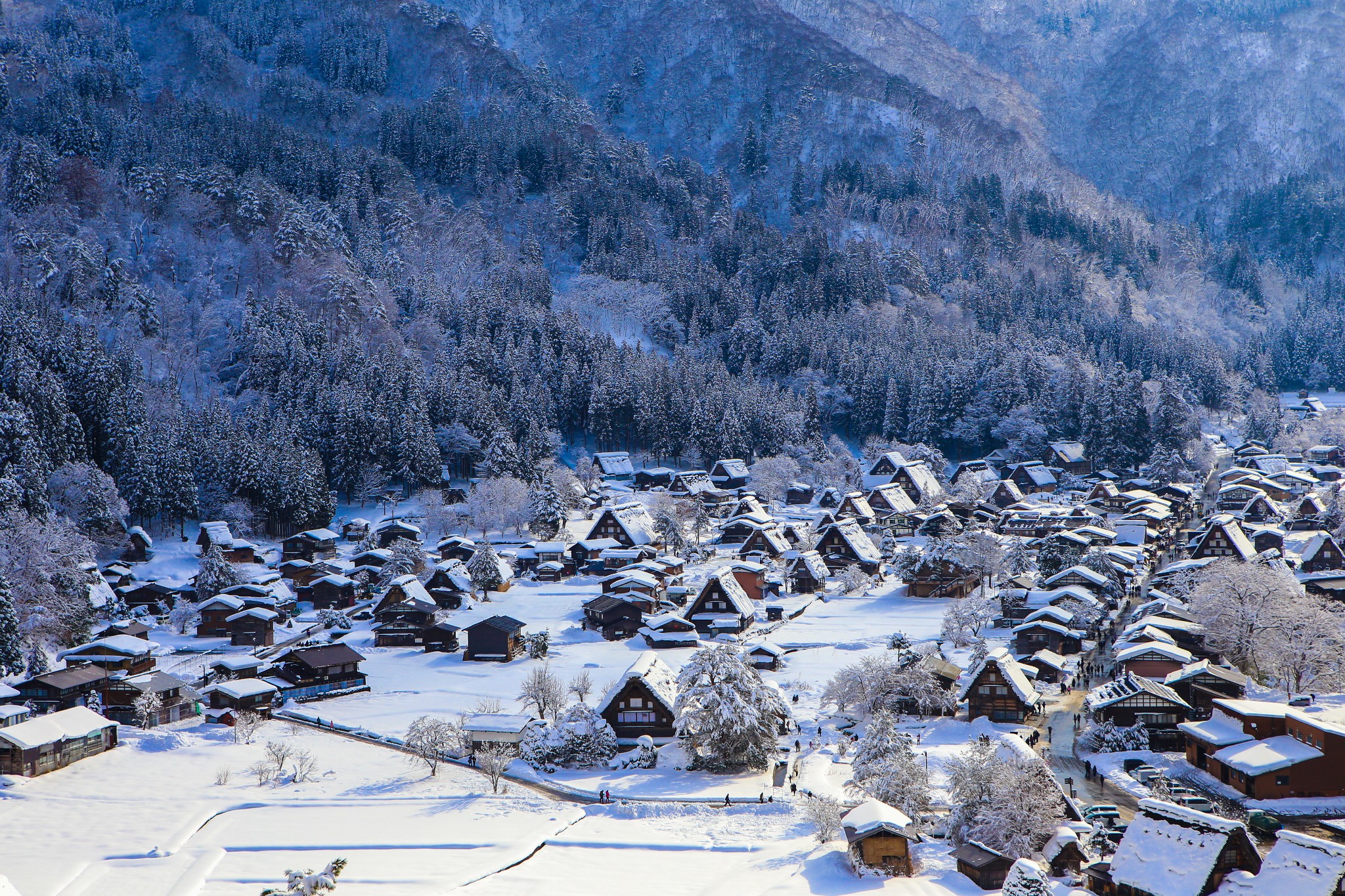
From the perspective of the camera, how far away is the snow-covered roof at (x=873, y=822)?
27375 millimetres

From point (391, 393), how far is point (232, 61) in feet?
451

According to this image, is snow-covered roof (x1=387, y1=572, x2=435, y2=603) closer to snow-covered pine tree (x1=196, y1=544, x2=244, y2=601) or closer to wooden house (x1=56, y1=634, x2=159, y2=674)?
snow-covered pine tree (x1=196, y1=544, x2=244, y2=601)

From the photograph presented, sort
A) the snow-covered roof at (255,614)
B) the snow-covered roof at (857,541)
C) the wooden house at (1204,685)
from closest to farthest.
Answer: the wooden house at (1204,685)
the snow-covered roof at (255,614)
the snow-covered roof at (857,541)

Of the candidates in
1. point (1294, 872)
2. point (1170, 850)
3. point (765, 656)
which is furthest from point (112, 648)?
point (1294, 872)

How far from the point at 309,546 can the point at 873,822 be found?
52.6 meters

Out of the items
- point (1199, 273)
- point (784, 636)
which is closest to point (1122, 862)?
point (784, 636)

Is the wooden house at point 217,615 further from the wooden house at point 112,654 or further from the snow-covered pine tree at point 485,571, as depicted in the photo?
the snow-covered pine tree at point 485,571

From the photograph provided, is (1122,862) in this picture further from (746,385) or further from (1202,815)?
(746,385)

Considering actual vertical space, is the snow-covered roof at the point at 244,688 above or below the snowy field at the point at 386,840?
above

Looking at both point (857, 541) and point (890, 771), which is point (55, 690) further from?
point (857, 541)

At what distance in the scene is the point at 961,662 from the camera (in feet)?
150

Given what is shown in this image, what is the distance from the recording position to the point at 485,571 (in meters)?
62.6

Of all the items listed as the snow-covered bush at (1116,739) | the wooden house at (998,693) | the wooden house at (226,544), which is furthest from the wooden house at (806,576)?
the wooden house at (226,544)

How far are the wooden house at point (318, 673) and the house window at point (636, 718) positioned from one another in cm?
1339
